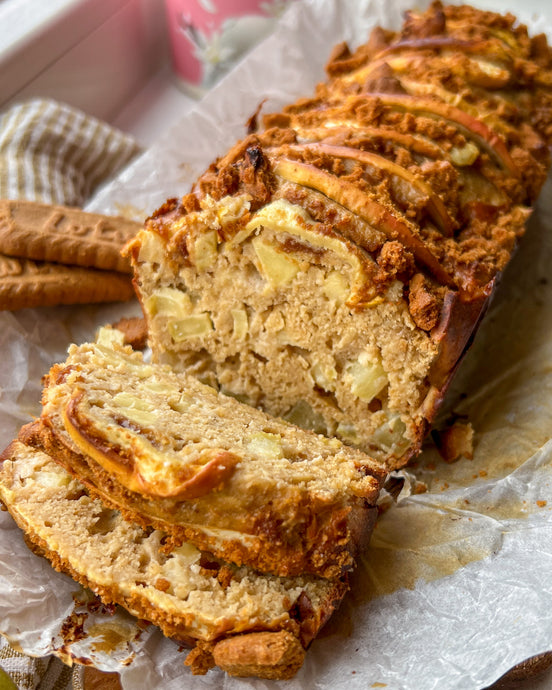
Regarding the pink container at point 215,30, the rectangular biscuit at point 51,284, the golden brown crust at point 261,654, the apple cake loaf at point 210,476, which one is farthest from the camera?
the pink container at point 215,30

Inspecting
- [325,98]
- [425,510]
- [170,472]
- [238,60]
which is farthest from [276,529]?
[238,60]

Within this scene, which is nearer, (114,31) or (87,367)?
(87,367)

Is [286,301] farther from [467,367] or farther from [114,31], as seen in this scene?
[114,31]

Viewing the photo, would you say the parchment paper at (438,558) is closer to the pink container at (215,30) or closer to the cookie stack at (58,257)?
the cookie stack at (58,257)

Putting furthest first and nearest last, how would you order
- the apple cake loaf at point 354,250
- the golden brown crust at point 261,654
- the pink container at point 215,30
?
1. the pink container at point 215,30
2. the apple cake loaf at point 354,250
3. the golden brown crust at point 261,654

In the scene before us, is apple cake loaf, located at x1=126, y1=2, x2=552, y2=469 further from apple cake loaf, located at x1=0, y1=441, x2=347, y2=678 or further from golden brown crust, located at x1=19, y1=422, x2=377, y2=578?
apple cake loaf, located at x1=0, y1=441, x2=347, y2=678

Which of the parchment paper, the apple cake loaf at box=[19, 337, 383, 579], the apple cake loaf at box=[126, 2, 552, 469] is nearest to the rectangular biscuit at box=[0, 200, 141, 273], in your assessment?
the parchment paper

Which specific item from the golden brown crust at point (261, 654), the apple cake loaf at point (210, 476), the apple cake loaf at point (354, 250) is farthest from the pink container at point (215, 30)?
the golden brown crust at point (261, 654)

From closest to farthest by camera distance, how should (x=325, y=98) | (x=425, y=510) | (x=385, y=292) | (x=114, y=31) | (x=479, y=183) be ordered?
1. (x=385, y=292)
2. (x=425, y=510)
3. (x=479, y=183)
4. (x=325, y=98)
5. (x=114, y=31)
